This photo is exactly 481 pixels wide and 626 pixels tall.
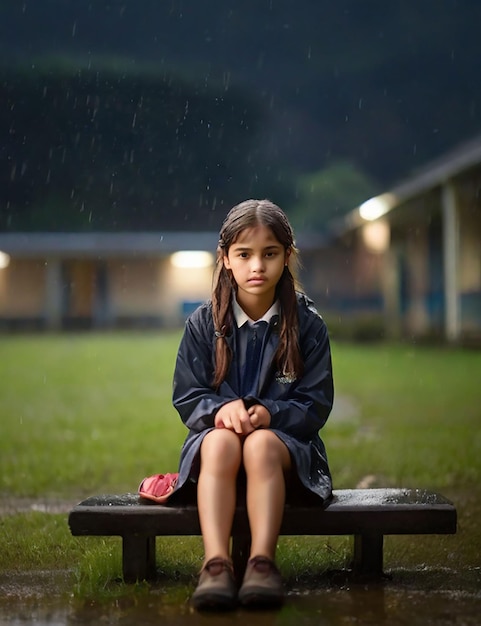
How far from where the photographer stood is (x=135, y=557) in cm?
260

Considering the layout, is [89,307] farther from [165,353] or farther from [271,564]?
[271,564]

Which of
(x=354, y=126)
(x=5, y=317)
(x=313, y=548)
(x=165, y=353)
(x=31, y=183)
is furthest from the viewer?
(x=354, y=126)

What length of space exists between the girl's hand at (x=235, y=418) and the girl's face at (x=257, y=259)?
13.3 inches

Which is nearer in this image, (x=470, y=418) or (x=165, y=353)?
(x=470, y=418)

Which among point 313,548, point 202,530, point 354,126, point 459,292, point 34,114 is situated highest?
point 354,126

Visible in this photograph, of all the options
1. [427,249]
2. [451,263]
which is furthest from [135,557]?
[427,249]

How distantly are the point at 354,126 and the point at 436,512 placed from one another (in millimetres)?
41847

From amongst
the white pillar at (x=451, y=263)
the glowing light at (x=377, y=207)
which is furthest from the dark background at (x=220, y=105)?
the white pillar at (x=451, y=263)

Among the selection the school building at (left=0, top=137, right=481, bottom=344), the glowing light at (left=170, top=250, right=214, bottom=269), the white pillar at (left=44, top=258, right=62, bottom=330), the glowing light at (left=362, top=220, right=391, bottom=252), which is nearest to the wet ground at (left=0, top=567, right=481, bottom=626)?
the school building at (left=0, top=137, right=481, bottom=344)

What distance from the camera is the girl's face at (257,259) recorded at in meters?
2.59

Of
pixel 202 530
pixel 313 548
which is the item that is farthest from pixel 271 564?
pixel 313 548

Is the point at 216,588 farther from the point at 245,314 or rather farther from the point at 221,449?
the point at 245,314

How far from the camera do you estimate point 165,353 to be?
15188 millimetres

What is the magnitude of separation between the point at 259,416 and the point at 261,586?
45cm
